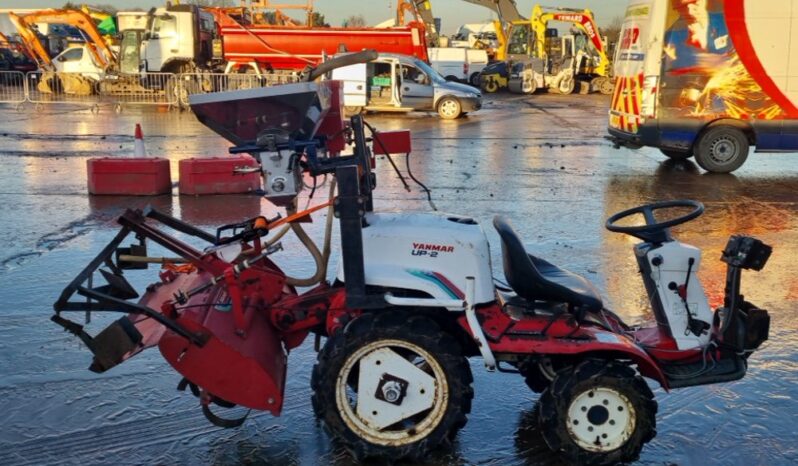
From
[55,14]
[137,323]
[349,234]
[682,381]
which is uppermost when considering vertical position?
[55,14]

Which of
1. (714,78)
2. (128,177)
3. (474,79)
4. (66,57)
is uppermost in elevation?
(66,57)

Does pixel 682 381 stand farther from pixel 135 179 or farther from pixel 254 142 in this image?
pixel 135 179

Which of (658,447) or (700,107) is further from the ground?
(700,107)

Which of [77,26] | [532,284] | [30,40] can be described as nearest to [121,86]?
[77,26]

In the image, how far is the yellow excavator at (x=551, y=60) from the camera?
3791 cm

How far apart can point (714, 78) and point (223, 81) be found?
19433 millimetres

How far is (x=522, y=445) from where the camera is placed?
4133 millimetres

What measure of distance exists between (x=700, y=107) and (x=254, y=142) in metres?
11.0

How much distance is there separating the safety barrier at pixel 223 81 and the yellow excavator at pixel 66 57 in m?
6.25

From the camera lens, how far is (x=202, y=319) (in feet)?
12.7

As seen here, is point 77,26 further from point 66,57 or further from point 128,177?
point 128,177

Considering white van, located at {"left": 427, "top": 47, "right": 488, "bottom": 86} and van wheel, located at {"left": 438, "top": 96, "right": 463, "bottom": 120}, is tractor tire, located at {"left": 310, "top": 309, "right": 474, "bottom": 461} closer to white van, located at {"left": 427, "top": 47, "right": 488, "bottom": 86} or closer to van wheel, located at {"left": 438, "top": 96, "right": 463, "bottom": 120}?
van wheel, located at {"left": 438, "top": 96, "right": 463, "bottom": 120}

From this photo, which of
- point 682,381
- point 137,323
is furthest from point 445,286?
point 137,323

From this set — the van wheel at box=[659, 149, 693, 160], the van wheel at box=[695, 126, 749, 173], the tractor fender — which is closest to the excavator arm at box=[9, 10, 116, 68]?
the van wheel at box=[659, 149, 693, 160]
